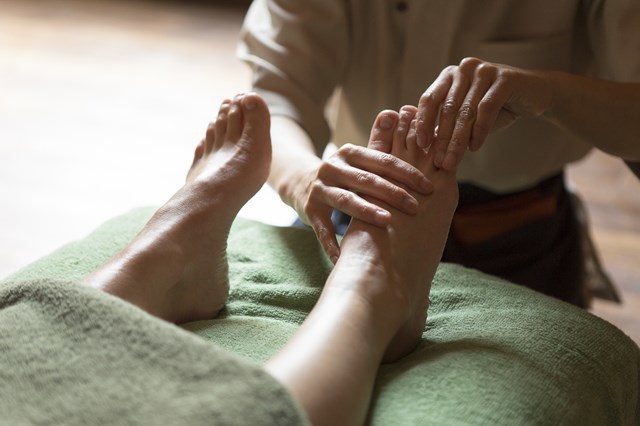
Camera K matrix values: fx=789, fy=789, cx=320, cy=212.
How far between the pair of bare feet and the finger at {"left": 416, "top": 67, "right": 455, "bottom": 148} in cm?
1

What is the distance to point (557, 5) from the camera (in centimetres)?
109

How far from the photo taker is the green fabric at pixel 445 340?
68 centimetres

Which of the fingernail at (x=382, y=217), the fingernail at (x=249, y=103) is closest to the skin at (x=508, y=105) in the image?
the fingernail at (x=382, y=217)

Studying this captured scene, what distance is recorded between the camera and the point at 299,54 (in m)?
1.16

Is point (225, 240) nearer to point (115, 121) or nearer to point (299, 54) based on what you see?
point (299, 54)

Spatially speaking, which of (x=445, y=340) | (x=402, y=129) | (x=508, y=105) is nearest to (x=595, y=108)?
(x=508, y=105)

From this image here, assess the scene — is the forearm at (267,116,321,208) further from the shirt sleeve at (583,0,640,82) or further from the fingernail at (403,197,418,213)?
the shirt sleeve at (583,0,640,82)

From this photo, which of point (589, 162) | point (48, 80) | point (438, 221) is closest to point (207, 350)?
point (438, 221)

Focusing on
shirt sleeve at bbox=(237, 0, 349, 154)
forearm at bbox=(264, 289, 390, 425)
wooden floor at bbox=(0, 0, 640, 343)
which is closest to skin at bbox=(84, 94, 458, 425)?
forearm at bbox=(264, 289, 390, 425)

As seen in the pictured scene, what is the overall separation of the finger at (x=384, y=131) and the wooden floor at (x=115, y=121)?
1031mm

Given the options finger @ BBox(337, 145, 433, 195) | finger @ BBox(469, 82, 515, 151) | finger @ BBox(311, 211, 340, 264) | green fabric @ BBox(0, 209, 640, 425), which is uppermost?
finger @ BBox(469, 82, 515, 151)

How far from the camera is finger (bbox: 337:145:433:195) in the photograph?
2.81 ft

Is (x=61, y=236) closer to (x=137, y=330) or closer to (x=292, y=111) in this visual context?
(x=292, y=111)

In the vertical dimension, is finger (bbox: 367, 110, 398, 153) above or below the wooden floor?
above
